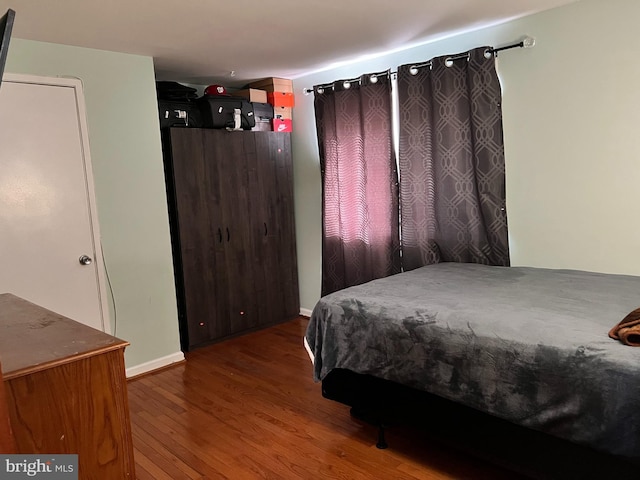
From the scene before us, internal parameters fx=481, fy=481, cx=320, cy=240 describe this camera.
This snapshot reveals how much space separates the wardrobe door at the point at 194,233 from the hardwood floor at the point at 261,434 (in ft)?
1.59

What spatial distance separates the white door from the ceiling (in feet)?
1.30

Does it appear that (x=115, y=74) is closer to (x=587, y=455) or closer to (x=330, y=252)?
(x=330, y=252)

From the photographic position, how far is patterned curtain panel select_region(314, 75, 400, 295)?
378cm

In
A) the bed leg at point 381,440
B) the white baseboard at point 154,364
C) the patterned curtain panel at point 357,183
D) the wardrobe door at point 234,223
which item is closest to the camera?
the bed leg at point 381,440

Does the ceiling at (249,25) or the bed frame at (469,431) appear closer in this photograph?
the bed frame at (469,431)

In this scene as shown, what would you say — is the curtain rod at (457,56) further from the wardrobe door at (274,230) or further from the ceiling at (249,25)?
the wardrobe door at (274,230)

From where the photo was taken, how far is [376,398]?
7.89 ft

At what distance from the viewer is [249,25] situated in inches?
113

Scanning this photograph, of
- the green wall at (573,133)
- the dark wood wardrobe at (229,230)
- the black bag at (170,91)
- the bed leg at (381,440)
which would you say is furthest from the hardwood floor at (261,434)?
the black bag at (170,91)

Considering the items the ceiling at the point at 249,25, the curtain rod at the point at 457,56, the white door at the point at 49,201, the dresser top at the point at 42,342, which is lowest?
the dresser top at the point at 42,342

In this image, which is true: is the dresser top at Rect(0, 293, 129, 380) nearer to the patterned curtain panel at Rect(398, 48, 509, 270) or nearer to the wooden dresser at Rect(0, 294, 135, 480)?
the wooden dresser at Rect(0, 294, 135, 480)

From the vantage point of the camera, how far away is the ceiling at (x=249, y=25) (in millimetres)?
2541

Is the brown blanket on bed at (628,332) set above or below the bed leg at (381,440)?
above

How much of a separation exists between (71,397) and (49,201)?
82.3 inches
